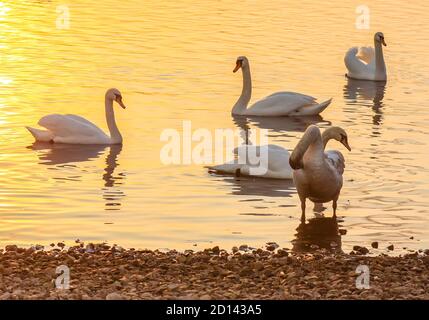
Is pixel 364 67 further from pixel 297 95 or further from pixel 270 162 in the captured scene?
pixel 270 162

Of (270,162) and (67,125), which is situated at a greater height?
(67,125)

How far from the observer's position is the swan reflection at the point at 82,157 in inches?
613

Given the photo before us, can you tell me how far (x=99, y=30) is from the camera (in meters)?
29.5

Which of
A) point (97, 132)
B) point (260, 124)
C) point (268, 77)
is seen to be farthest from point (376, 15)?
point (97, 132)

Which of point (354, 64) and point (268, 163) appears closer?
point (268, 163)

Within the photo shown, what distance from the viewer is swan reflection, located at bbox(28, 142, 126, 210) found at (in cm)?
1556

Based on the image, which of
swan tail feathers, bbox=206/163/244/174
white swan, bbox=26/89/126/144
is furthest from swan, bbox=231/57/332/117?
swan tail feathers, bbox=206/163/244/174

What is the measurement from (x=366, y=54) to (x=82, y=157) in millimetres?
11715

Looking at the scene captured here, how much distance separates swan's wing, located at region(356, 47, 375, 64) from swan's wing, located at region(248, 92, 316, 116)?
6.57 m

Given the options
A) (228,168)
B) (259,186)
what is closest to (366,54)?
(228,168)

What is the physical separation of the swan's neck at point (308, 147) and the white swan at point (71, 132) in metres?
5.15

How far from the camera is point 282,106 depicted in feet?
68.9

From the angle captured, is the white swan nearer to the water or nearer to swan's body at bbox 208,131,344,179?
A: the water

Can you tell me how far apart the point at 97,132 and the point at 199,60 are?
7698 millimetres
